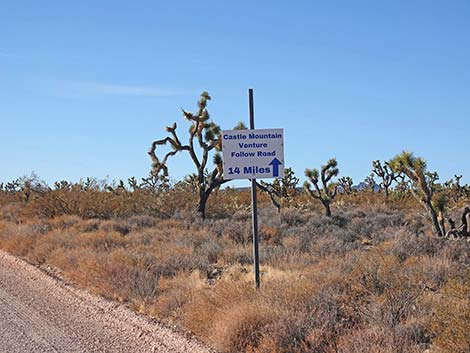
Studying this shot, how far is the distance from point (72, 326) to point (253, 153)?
380 cm

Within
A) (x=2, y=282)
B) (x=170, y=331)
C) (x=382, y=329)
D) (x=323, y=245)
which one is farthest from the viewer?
(x=323, y=245)

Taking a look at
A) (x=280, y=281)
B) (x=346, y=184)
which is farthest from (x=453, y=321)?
(x=346, y=184)

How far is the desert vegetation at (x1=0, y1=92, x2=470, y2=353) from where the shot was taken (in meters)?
6.92

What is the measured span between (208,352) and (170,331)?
107cm

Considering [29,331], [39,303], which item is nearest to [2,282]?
[39,303]

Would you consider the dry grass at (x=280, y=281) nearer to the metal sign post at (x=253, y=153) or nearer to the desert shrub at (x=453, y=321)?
the desert shrub at (x=453, y=321)

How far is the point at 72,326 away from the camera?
28.6 feet

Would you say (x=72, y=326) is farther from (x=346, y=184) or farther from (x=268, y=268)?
(x=346, y=184)

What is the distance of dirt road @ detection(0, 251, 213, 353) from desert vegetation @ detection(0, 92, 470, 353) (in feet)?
1.30

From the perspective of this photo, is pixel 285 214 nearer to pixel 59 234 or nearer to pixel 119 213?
pixel 119 213

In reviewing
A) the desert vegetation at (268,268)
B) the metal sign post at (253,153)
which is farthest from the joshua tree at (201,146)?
the metal sign post at (253,153)

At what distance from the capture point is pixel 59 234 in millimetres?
18078

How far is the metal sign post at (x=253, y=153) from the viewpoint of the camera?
925 centimetres

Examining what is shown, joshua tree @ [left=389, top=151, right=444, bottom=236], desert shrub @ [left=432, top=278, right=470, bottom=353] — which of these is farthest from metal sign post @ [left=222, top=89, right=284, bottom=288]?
joshua tree @ [left=389, top=151, right=444, bottom=236]
